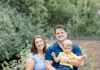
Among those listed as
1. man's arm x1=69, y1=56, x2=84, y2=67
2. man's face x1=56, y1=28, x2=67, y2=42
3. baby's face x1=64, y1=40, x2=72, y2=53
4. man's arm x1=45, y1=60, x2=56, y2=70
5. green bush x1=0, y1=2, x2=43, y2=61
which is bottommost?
green bush x1=0, y1=2, x2=43, y2=61

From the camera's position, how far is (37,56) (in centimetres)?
498

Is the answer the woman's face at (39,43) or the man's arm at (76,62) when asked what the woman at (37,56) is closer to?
the woman's face at (39,43)

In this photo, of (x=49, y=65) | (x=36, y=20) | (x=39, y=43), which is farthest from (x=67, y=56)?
(x=36, y=20)

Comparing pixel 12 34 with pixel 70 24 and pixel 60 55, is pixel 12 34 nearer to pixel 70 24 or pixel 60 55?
pixel 70 24

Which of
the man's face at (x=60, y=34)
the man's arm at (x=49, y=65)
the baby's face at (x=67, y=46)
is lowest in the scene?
the man's arm at (x=49, y=65)

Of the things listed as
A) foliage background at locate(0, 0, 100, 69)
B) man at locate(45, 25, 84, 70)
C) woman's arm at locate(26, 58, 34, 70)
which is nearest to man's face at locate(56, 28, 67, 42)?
man at locate(45, 25, 84, 70)

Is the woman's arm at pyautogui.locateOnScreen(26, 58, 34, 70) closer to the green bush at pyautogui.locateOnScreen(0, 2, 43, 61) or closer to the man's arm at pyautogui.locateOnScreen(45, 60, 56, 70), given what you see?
the man's arm at pyautogui.locateOnScreen(45, 60, 56, 70)

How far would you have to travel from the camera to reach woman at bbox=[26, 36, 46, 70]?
493cm

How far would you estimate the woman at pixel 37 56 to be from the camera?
4930 millimetres

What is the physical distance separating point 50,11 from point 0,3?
5662mm

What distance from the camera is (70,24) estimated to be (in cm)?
1858

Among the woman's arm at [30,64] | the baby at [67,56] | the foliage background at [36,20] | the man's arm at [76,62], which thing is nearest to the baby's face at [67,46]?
the baby at [67,56]

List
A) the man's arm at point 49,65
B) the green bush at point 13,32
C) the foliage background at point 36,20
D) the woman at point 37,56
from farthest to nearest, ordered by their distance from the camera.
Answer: the foliage background at point 36,20, the green bush at point 13,32, the woman at point 37,56, the man's arm at point 49,65

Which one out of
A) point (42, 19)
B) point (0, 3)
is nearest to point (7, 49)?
point (0, 3)
